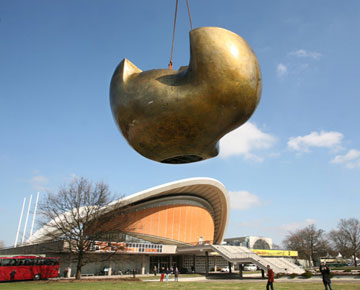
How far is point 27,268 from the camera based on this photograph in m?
29.6

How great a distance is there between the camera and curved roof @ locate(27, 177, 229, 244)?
46.7 m

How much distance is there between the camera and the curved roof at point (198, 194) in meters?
46.7

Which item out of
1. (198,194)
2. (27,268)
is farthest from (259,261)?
(198,194)

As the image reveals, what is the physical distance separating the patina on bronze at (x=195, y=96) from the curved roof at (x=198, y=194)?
32125 mm

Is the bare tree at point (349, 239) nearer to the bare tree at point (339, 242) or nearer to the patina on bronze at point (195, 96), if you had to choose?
the bare tree at point (339, 242)

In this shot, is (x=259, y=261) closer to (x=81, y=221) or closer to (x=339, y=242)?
(x=81, y=221)

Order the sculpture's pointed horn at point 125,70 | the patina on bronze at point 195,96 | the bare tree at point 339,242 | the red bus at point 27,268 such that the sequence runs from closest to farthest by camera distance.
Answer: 1. the patina on bronze at point 195,96
2. the sculpture's pointed horn at point 125,70
3. the red bus at point 27,268
4. the bare tree at point 339,242

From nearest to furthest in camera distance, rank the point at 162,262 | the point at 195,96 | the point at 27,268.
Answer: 1. the point at 195,96
2. the point at 27,268
3. the point at 162,262

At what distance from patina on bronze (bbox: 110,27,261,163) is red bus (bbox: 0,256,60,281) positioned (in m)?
31.6

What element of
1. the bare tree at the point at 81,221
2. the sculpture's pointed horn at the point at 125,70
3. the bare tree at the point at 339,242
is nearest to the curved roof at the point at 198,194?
the bare tree at the point at 81,221

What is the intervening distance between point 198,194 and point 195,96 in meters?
58.7

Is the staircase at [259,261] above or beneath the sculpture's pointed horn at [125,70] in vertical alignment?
beneath

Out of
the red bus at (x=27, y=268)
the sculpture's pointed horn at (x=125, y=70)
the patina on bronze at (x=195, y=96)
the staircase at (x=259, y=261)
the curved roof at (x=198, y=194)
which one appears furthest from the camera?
the curved roof at (x=198, y=194)

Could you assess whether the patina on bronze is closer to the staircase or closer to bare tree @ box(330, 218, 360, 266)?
the staircase
